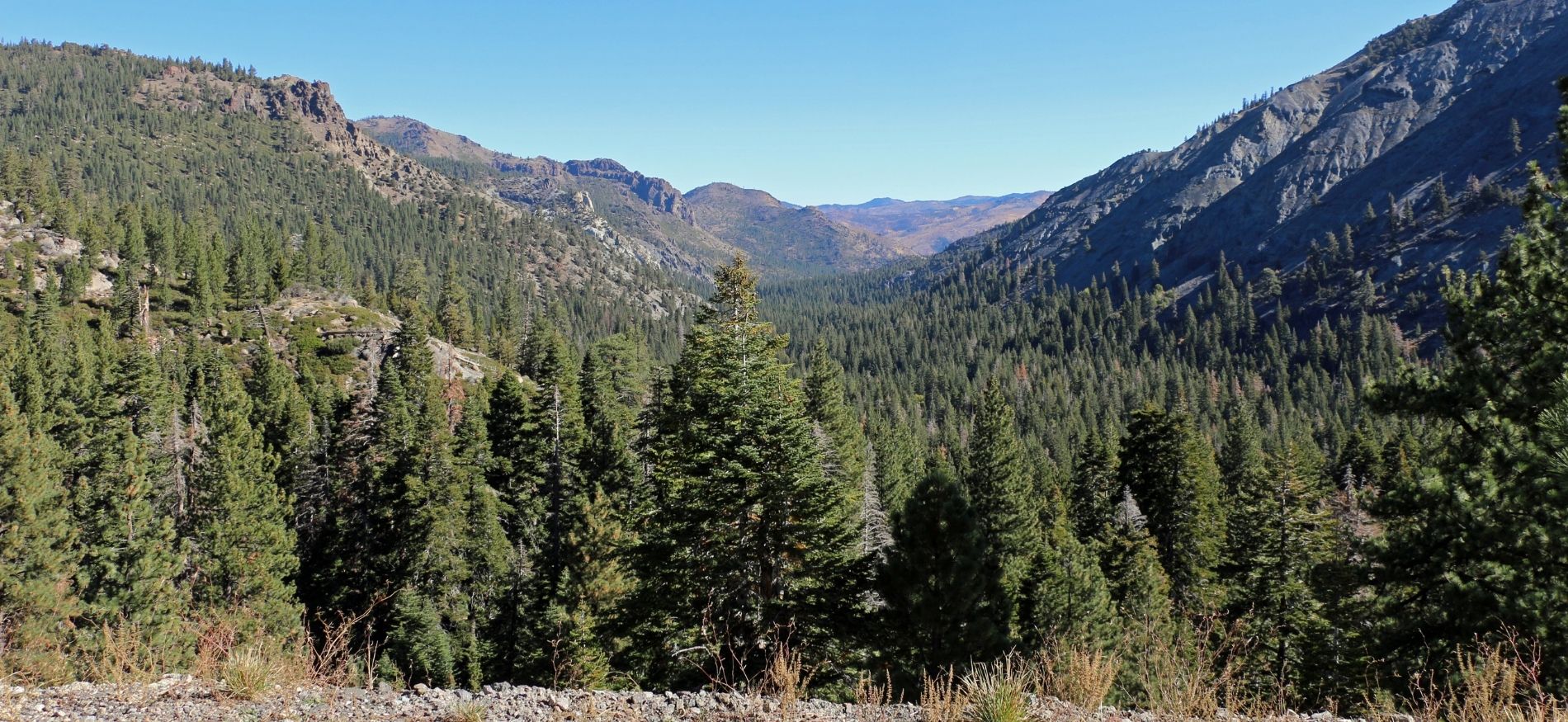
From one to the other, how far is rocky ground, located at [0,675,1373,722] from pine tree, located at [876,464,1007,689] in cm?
829

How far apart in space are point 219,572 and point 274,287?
2658 inches

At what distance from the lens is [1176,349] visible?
523ft

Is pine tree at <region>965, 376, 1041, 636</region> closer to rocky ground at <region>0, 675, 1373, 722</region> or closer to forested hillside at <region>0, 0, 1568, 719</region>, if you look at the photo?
forested hillside at <region>0, 0, 1568, 719</region>

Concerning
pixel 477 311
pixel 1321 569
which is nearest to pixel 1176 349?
pixel 477 311

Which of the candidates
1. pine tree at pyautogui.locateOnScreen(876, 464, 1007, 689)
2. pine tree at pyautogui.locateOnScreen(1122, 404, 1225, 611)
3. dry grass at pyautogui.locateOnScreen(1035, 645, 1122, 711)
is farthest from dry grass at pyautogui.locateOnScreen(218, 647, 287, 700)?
pine tree at pyautogui.locateOnScreen(1122, 404, 1225, 611)

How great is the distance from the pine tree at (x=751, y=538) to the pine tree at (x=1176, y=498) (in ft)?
65.3

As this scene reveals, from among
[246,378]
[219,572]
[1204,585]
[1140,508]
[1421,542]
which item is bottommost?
[1204,585]

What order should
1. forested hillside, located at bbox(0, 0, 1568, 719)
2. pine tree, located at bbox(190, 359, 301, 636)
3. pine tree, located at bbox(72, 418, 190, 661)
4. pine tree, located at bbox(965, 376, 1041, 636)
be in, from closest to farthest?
1. forested hillside, located at bbox(0, 0, 1568, 719)
2. pine tree, located at bbox(72, 418, 190, 661)
3. pine tree, located at bbox(190, 359, 301, 636)
4. pine tree, located at bbox(965, 376, 1041, 636)

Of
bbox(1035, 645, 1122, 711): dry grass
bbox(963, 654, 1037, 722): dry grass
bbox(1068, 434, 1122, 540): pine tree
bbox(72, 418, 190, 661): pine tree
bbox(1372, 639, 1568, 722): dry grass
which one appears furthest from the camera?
bbox(1068, 434, 1122, 540): pine tree

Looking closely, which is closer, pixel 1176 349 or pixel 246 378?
pixel 246 378

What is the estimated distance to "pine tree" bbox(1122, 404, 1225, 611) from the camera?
3022 centimetres

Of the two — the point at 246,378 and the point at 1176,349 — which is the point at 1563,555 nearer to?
the point at 246,378

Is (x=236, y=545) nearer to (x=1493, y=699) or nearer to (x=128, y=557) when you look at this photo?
(x=128, y=557)

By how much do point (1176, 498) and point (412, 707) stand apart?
32.3 meters
